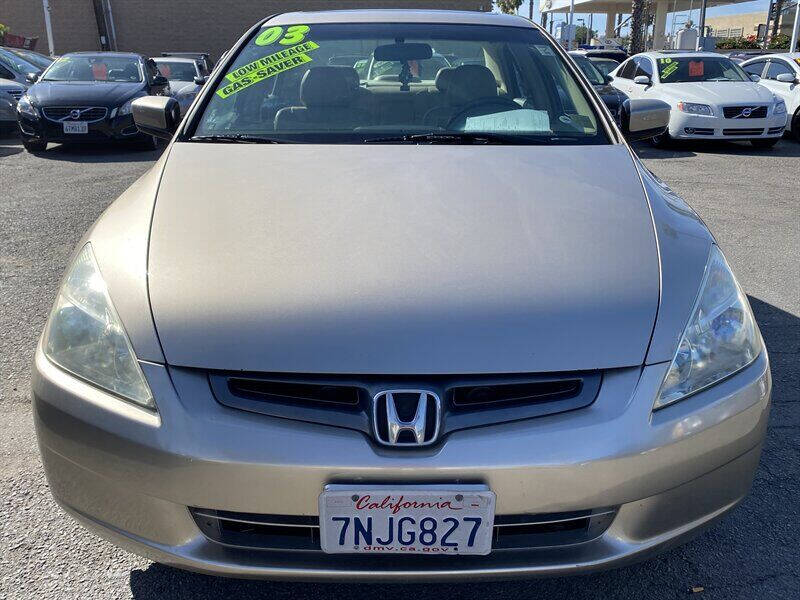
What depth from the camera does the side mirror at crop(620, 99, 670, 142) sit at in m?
3.13

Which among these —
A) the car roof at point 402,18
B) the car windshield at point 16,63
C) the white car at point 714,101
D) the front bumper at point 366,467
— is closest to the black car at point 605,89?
the white car at point 714,101

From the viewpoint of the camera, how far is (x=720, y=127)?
9.92 metres

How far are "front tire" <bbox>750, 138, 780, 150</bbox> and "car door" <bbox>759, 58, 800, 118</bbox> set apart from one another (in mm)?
796

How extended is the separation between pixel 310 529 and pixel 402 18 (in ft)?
7.60

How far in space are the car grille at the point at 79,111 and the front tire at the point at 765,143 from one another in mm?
8786

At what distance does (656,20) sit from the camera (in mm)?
46250

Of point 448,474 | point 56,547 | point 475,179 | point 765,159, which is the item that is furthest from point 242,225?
point 765,159

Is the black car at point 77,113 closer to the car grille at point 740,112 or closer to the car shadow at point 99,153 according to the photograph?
the car shadow at point 99,153

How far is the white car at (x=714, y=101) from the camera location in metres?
9.91

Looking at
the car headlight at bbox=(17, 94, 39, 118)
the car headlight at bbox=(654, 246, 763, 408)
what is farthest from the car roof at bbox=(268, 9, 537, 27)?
the car headlight at bbox=(17, 94, 39, 118)

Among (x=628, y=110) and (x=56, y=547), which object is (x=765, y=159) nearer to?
(x=628, y=110)

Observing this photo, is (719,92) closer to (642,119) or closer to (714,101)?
(714,101)

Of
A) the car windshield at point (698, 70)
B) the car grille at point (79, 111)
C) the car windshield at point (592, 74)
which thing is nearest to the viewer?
the car grille at point (79, 111)

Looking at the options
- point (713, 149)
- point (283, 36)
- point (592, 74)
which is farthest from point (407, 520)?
point (592, 74)
